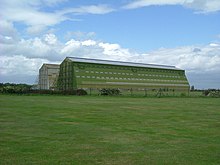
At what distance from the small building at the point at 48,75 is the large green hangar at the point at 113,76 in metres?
5.86

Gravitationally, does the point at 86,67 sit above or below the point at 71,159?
above

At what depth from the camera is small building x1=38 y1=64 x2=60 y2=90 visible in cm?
8306

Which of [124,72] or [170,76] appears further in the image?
[170,76]

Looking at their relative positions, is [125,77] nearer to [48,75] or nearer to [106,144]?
[48,75]

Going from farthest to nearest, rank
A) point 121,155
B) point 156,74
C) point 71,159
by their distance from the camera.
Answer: point 156,74 → point 121,155 → point 71,159

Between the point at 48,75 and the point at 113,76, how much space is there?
18.5 m

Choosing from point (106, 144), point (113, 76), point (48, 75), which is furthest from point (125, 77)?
point (106, 144)

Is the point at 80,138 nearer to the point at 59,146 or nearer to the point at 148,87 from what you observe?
the point at 59,146

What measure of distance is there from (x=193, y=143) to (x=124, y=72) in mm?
70100

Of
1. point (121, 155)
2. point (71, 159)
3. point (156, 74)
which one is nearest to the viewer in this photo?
point (71, 159)

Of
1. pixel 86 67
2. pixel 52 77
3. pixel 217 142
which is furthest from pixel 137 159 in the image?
pixel 52 77

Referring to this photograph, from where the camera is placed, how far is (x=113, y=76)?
2990 inches

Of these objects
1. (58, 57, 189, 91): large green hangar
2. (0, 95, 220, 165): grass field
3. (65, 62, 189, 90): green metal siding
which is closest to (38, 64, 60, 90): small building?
(58, 57, 189, 91): large green hangar

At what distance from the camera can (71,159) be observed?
23.0 ft
